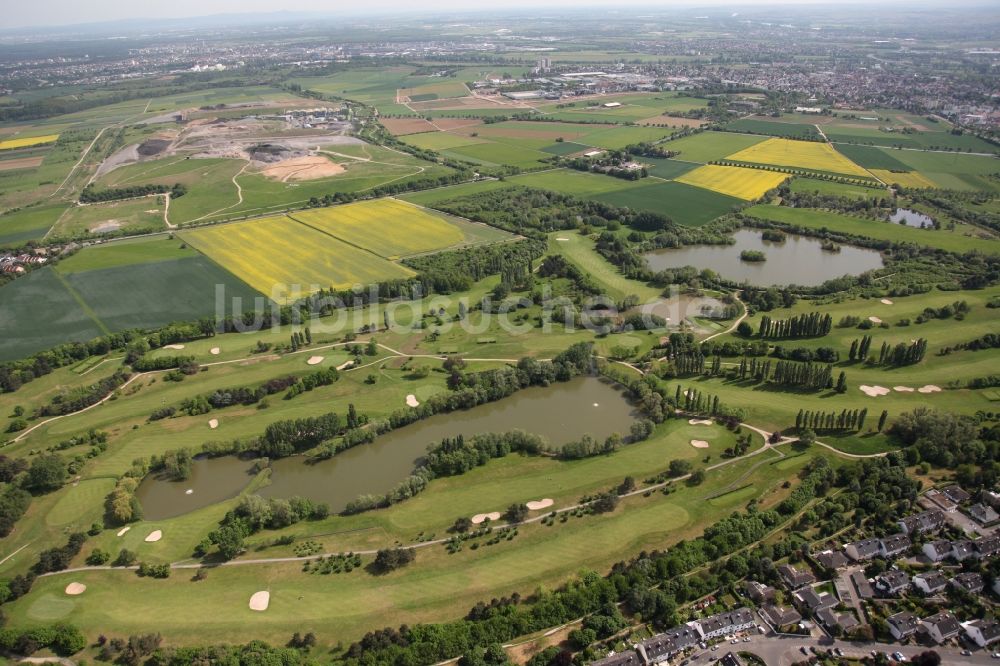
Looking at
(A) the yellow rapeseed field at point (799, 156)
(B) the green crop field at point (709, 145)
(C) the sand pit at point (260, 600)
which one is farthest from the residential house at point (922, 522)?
(B) the green crop field at point (709, 145)

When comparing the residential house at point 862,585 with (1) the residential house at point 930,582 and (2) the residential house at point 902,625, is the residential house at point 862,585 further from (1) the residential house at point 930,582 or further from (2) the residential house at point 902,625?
(1) the residential house at point 930,582

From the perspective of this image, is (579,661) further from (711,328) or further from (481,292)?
(481,292)

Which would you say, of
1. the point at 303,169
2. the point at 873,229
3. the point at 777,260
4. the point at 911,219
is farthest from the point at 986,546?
the point at 303,169

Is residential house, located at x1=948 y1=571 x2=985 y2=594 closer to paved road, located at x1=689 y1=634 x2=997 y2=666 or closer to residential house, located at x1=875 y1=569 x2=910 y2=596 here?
residential house, located at x1=875 y1=569 x2=910 y2=596

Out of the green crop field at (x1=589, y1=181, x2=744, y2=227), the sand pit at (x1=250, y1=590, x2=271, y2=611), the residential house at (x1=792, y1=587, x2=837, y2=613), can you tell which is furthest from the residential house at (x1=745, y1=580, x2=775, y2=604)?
the green crop field at (x1=589, y1=181, x2=744, y2=227)

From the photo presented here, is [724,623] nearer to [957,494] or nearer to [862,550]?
[862,550]

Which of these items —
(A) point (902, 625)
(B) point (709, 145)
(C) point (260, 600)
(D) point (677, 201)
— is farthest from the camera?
(B) point (709, 145)
